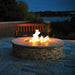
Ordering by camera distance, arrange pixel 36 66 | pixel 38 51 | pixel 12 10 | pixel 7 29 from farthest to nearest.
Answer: pixel 12 10 → pixel 7 29 → pixel 38 51 → pixel 36 66

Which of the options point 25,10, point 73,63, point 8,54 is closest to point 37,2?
point 25,10

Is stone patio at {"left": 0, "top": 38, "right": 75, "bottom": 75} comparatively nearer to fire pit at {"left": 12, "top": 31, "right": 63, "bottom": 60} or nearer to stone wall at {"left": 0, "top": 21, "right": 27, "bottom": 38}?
fire pit at {"left": 12, "top": 31, "right": 63, "bottom": 60}

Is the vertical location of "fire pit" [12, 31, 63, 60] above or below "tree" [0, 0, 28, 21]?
below

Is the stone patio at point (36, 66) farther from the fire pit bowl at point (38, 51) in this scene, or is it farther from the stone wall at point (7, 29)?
the stone wall at point (7, 29)

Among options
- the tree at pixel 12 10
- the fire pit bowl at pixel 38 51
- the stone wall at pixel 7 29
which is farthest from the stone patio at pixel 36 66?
the tree at pixel 12 10

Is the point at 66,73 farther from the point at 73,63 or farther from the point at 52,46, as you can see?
the point at 52,46

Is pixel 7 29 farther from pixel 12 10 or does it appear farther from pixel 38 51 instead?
pixel 38 51

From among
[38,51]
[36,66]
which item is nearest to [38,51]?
[38,51]

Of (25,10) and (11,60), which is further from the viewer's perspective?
(25,10)

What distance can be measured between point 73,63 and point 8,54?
85.7 inches

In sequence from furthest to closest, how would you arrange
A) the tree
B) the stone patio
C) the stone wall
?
the tree < the stone wall < the stone patio

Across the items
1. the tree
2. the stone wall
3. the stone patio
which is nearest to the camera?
the stone patio

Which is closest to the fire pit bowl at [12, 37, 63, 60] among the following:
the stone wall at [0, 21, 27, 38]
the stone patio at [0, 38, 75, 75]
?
the stone patio at [0, 38, 75, 75]

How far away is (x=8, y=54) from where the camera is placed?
459 cm
